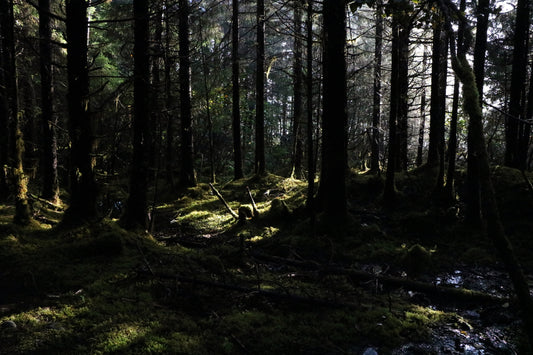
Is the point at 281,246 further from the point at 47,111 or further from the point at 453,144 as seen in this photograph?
the point at 47,111

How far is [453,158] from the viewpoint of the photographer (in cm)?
1143

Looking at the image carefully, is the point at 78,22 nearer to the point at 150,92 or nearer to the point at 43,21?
the point at 150,92

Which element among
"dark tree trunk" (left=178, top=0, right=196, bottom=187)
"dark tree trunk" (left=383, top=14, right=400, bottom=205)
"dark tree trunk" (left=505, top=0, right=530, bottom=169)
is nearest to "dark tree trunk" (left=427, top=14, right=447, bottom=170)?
"dark tree trunk" (left=383, top=14, right=400, bottom=205)

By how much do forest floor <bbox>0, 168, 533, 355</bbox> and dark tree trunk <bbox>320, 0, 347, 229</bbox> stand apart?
0.76 meters

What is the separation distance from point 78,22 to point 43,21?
20.3ft

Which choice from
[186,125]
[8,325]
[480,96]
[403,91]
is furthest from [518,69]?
[8,325]

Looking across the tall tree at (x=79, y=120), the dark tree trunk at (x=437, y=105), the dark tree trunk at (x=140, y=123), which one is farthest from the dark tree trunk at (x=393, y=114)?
the tall tree at (x=79, y=120)

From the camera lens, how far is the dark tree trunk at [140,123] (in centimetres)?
806

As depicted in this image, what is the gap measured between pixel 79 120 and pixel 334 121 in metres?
6.47

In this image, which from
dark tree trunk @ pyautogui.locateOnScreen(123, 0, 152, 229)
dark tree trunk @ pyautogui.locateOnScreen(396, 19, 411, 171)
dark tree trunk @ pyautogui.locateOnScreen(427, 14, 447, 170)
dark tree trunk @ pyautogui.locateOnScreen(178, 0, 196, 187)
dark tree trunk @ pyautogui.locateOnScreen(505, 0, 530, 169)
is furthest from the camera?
dark tree trunk @ pyautogui.locateOnScreen(178, 0, 196, 187)

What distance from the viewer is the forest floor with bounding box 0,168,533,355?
4.06 m

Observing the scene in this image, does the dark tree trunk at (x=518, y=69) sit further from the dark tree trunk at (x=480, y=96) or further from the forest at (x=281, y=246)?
the dark tree trunk at (x=480, y=96)

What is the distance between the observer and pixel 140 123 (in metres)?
8.19

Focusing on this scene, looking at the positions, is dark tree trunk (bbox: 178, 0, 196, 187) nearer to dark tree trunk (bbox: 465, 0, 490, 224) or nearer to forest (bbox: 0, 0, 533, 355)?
forest (bbox: 0, 0, 533, 355)
